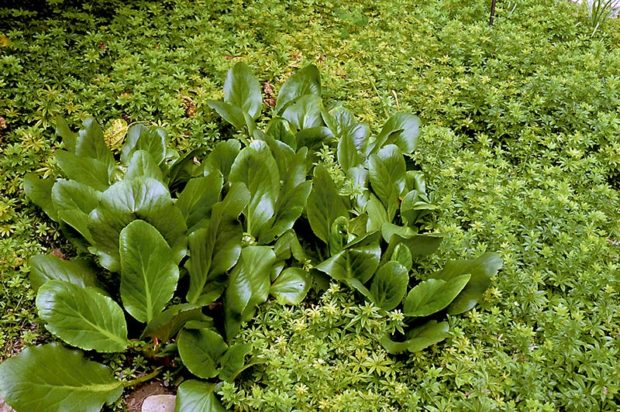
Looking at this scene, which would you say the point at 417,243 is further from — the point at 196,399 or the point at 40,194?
the point at 40,194

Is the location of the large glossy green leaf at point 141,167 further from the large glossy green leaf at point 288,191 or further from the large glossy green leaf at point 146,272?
the large glossy green leaf at point 288,191

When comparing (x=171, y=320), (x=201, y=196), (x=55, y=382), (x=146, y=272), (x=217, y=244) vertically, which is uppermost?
(x=201, y=196)

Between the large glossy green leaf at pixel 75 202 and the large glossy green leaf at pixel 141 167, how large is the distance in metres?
0.19

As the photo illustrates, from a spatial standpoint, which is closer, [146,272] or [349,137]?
[146,272]

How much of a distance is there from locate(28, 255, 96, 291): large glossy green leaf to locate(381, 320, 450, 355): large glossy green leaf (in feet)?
4.35

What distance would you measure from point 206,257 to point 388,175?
1052mm

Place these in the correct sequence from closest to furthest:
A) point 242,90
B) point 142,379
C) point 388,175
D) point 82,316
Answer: point 82,316 → point 142,379 → point 388,175 → point 242,90

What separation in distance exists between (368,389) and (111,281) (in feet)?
4.17

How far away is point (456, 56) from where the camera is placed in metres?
4.24

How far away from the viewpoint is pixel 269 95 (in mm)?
3801

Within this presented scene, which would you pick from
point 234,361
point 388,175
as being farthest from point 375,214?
point 234,361

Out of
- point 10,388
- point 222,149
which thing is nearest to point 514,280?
point 222,149

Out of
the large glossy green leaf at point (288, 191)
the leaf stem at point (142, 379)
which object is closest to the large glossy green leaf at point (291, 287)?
the large glossy green leaf at point (288, 191)

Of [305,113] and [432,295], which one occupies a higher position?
[305,113]
